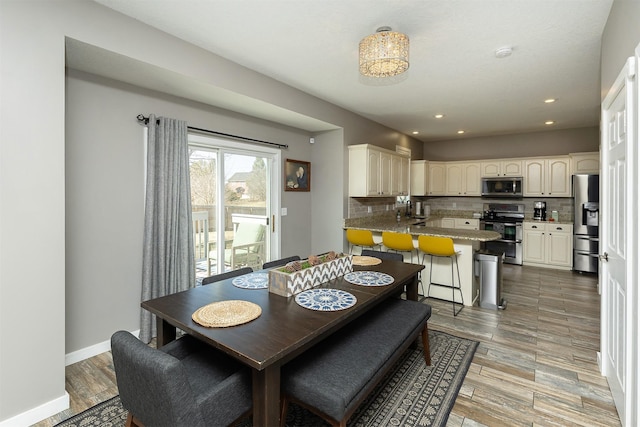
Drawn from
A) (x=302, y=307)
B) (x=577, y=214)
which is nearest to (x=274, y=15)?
(x=302, y=307)

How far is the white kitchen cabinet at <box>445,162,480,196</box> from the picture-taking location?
21.7ft

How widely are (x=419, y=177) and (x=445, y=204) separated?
1035 mm

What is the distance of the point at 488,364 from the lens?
8.39 ft

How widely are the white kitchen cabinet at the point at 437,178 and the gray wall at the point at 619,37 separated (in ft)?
14.9

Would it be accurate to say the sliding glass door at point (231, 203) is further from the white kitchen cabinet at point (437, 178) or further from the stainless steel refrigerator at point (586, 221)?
the stainless steel refrigerator at point (586, 221)

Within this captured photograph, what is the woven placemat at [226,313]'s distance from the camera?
1.54m

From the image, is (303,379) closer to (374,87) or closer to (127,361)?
(127,361)

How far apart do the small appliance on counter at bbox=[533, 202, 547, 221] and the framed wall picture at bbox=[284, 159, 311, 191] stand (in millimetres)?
4470

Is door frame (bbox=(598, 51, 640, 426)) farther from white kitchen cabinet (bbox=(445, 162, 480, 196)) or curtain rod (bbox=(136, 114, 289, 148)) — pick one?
white kitchen cabinet (bbox=(445, 162, 480, 196))

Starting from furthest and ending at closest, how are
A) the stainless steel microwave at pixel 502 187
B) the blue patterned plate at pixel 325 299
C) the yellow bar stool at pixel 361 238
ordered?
the stainless steel microwave at pixel 502 187 < the yellow bar stool at pixel 361 238 < the blue patterned plate at pixel 325 299

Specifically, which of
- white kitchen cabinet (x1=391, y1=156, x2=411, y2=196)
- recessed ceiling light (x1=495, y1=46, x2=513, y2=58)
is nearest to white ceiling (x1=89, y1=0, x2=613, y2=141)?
recessed ceiling light (x1=495, y1=46, x2=513, y2=58)

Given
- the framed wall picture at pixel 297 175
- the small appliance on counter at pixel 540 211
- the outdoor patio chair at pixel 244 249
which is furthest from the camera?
the small appliance on counter at pixel 540 211

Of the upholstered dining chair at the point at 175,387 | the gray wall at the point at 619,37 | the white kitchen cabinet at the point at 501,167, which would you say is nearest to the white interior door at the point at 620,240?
the gray wall at the point at 619,37

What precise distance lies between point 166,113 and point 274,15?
5.01 ft
